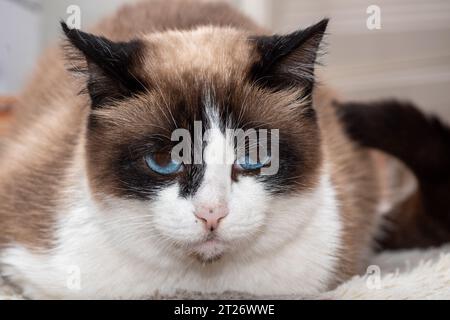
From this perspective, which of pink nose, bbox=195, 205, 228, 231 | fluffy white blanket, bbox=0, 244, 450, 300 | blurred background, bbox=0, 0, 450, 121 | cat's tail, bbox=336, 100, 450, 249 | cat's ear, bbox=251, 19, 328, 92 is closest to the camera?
pink nose, bbox=195, 205, 228, 231

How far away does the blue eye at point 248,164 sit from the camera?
3.63 feet

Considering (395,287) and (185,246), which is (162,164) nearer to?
(185,246)

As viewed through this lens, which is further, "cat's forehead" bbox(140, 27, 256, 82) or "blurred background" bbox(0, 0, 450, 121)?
"blurred background" bbox(0, 0, 450, 121)

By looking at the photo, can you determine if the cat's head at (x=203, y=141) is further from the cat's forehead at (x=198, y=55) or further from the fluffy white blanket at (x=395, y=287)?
the fluffy white blanket at (x=395, y=287)

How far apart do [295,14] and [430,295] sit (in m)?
1.93

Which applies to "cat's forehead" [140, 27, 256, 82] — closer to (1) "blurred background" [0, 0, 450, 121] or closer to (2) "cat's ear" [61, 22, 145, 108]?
(2) "cat's ear" [61, 22, 145, 108]

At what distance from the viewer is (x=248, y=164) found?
112cm

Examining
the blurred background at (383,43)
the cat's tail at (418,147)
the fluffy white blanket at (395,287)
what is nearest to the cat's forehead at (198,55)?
the fluffy white blanket at (395,287)

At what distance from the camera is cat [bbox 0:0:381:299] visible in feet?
3.60

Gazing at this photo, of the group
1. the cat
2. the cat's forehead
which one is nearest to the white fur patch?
the cat

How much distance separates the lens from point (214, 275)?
1300 mm

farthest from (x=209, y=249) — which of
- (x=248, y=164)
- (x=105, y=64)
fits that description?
(x=105, y=64)

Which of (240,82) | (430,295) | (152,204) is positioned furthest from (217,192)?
(430,295)

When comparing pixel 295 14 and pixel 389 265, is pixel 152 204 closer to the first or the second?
pixel 389 265
